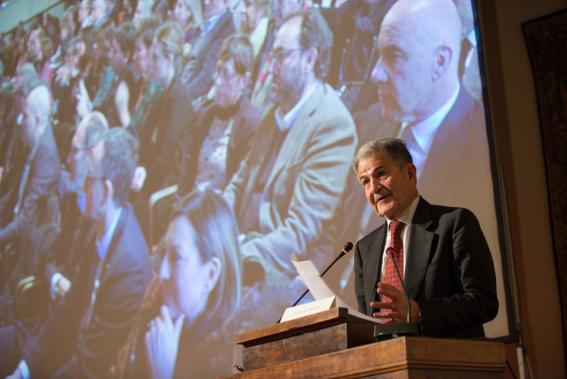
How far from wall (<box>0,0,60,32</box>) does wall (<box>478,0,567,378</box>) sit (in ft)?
11.9

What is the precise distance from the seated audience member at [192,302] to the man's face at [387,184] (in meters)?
1.83

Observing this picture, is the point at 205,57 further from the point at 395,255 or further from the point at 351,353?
the point at 351,353

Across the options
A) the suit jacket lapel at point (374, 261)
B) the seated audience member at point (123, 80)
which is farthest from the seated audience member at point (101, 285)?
the suit jacket lapel at point (374, 261)

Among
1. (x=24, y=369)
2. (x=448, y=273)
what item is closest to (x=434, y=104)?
(x=448, y=273)

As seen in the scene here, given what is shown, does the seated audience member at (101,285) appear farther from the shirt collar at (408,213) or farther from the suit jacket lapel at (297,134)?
the shirt collar at (408,213)

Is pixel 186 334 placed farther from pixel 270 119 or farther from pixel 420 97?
pixel 420 97

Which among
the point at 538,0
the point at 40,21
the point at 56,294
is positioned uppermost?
the point at 40,21

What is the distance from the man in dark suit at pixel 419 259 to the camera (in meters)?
2.13

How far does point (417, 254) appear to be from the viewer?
2400mm

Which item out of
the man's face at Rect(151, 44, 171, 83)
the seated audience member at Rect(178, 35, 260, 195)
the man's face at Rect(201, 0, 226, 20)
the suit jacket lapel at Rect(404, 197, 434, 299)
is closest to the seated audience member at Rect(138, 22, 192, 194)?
the man's face at Rect(151, 44, 171, 83)

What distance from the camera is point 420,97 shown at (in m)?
3.75

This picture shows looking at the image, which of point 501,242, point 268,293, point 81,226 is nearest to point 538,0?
point 501,242

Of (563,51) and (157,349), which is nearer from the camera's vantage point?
(563,51)

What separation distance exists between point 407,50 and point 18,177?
11.0ft
